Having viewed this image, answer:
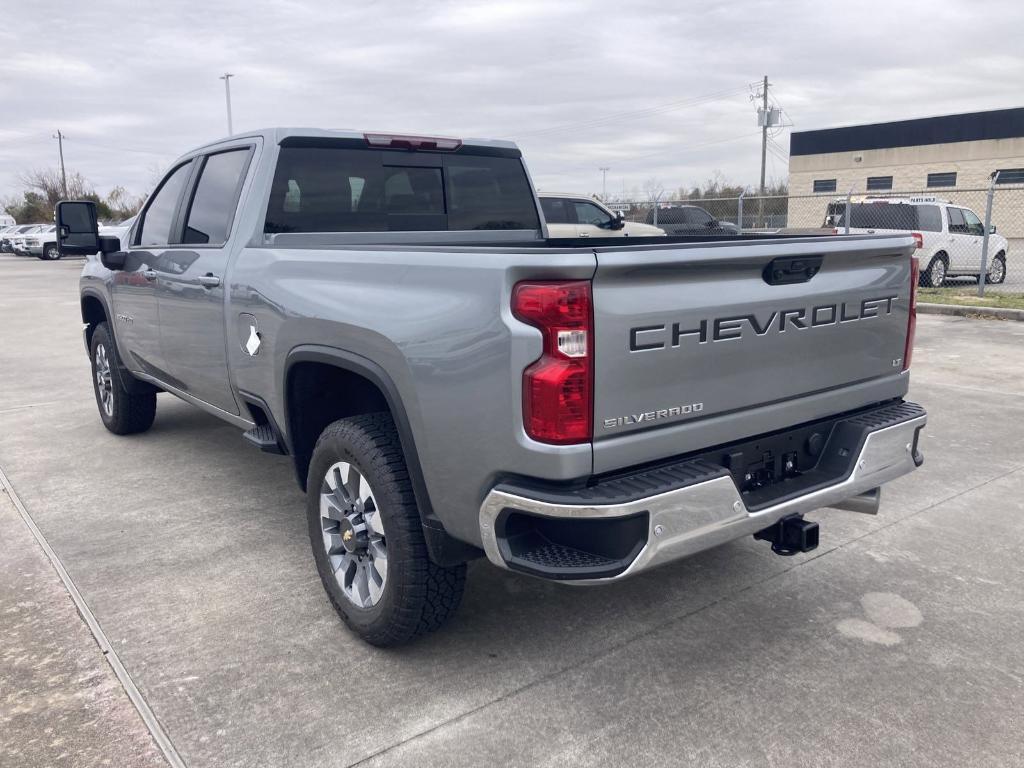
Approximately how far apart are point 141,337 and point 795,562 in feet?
12.7

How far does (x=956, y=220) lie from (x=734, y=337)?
1596 cm

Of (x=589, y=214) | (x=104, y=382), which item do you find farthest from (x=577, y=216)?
(x=104, y=382)

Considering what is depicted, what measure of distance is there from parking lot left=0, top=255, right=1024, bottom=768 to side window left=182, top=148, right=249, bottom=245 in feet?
4.79

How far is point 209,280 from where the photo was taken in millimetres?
4031

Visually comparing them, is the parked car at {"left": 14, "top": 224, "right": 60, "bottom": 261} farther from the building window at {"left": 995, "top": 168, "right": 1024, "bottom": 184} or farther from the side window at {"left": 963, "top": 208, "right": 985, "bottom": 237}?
the building window at {"left": 995, "top": 168, "right": 1024, "bottom": 184}

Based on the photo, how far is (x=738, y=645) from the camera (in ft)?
10.3

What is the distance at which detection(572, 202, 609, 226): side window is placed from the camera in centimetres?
1488

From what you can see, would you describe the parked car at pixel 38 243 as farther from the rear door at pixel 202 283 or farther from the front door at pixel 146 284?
the rear door at pixel 202 283

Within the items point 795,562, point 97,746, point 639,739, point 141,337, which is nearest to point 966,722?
point 639,739

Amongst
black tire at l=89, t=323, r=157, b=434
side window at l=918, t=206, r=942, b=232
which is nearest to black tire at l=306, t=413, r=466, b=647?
black tire at l=89, t=323, r=157, b=434

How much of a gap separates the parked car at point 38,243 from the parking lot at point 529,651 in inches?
1402

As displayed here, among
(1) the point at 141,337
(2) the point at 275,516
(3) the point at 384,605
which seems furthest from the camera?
(1) the point at 141,337

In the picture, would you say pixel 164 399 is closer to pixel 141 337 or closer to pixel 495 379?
pixel 141 337

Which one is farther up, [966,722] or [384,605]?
[384,605]
